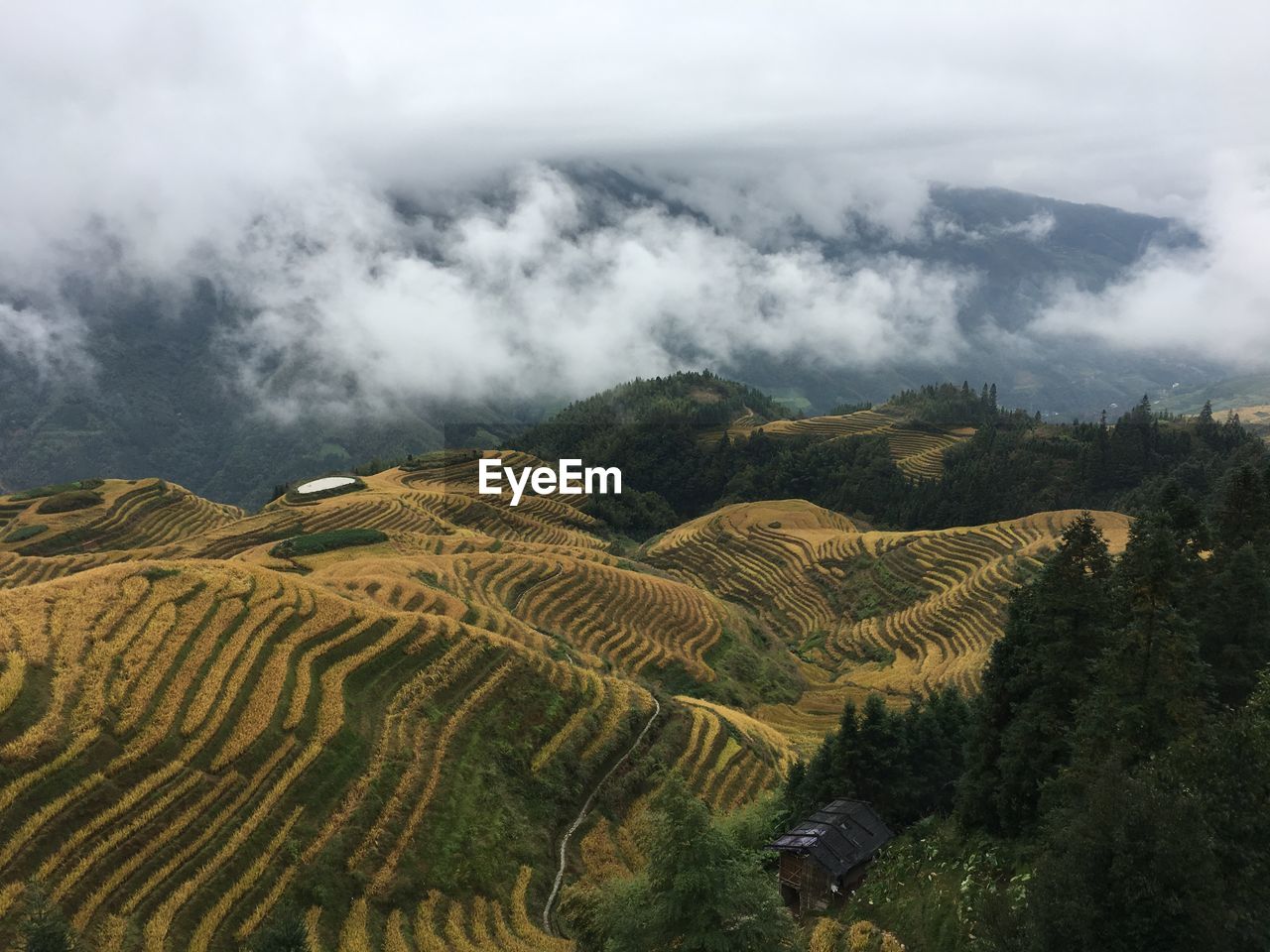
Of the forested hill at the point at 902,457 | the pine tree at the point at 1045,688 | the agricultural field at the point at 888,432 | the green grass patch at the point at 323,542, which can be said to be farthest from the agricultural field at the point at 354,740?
the agricultural field at the point at 888,432

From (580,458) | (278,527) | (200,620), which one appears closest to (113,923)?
(200,620)

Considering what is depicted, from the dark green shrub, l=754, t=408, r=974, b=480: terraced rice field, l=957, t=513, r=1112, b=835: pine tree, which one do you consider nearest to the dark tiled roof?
l=957, t=513, r=1112, b=835: pine tree

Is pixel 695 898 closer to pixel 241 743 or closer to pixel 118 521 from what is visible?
pixel 241 743

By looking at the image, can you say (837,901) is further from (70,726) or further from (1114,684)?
(70,726)

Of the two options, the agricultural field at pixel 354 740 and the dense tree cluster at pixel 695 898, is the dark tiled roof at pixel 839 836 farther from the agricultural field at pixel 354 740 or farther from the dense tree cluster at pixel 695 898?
the agricultural field at pixel 354 740

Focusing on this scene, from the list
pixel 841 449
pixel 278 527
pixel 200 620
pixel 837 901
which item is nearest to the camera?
pixel 837 901
